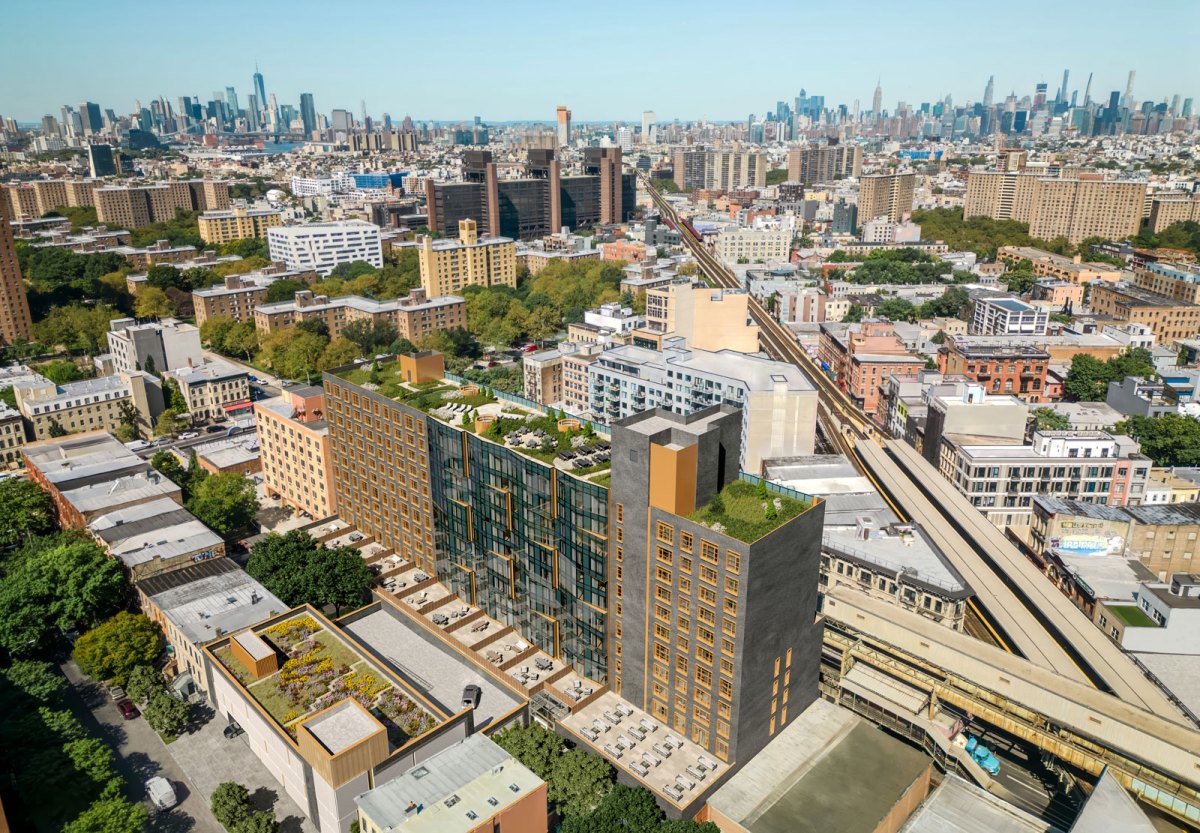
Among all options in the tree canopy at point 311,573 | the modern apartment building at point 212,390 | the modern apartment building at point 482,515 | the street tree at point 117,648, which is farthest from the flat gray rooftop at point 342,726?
the modern apartment building at point 212,390

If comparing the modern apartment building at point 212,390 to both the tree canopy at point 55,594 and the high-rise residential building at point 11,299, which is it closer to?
the high-rise residential building at point 11,299

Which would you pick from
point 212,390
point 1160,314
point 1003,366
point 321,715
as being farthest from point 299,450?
point 1160,314

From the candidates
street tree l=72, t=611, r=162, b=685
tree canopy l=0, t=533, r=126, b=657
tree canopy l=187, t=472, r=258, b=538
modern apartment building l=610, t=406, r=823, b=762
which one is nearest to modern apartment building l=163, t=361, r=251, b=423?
tree canopy l=187, t=472, r=258, b=538

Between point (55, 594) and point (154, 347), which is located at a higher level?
point (154, 347)

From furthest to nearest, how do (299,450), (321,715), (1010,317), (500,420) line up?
(1010,317) → (299,450) → (500,420) → (321,715)

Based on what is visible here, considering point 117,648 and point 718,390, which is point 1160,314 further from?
point 117,648

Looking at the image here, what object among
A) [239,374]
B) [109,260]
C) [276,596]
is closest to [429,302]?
[239,374]
